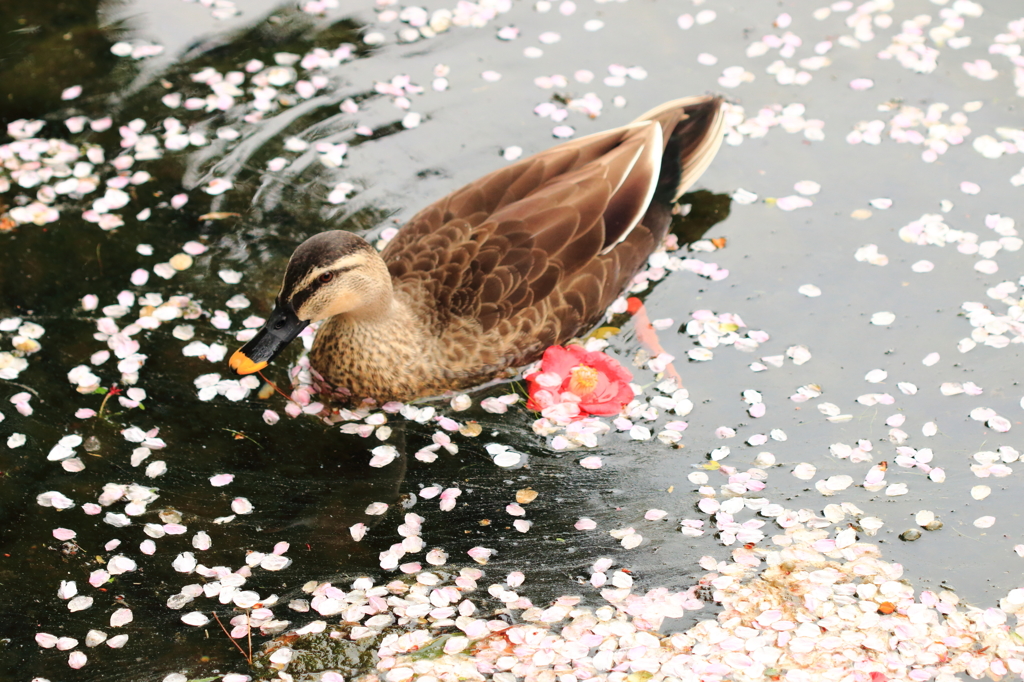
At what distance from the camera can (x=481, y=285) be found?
5.39m

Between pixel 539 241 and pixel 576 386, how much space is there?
927mm

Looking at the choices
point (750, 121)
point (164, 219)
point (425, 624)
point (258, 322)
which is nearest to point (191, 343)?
point (258, 322)

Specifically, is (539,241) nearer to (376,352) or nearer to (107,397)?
(376,352)

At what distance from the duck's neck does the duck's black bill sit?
Result: 16.8 inches

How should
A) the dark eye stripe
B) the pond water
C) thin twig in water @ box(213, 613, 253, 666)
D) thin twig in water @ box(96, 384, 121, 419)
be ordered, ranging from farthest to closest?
thin twig in water @ box(96, 384, 121, 419) → the dark eye stripe → the pond water → thin twig in water @ box(213, 613, 253, 666)

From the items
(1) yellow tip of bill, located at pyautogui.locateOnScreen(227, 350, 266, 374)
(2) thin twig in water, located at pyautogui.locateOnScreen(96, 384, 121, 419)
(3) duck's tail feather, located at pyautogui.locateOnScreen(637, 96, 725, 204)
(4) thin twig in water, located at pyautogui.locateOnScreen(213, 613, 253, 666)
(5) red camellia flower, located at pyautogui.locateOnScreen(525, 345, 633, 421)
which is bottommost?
(4) thin twig in water, located at pyautogui.locateOnScreen(213, 613, 253, 666)

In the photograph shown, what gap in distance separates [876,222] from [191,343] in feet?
16.2

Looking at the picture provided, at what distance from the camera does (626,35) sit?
8.19 m

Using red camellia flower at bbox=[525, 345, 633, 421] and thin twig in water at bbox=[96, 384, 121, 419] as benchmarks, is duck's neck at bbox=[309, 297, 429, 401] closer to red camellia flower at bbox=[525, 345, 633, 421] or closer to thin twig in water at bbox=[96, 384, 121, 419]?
red camellia flower at bbox=[525, 345, 633, 421]

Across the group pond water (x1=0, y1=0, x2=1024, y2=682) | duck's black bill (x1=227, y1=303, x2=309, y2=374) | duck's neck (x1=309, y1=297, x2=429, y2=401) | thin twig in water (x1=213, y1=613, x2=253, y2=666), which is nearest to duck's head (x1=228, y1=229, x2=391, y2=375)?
duck's black bill (x1=227, y1=303, x2=309, y2=374)

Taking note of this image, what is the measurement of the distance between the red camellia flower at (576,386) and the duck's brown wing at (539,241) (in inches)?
7.5

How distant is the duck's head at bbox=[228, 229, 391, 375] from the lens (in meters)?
4.87

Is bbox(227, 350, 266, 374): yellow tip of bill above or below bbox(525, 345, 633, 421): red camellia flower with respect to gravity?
above

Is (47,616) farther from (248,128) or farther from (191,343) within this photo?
(248,128)
